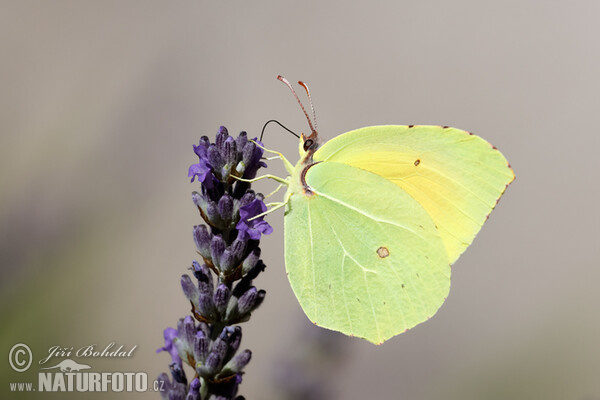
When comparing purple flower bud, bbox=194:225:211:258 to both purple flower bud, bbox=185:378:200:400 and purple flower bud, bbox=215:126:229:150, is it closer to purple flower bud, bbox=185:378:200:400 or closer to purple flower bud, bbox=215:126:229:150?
purple flower bud, bbox=215:126:229:150

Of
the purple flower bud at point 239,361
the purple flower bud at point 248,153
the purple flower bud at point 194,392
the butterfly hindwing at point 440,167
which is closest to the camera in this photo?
the purple flower bud at point 194,392

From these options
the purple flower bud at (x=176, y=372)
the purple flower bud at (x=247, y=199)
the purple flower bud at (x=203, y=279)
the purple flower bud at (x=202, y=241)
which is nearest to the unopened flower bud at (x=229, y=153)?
the purple flower bud at (x=247, y=199)

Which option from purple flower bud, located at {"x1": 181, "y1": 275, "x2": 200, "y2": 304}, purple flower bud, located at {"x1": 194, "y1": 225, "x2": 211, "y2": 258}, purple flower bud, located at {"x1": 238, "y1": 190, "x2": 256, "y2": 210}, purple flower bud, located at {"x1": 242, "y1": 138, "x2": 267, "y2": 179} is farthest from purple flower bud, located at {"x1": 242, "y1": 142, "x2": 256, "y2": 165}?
purple flower bud, located at {"x1": 181, "y1": 275, "x2": 200, "y2": 304}

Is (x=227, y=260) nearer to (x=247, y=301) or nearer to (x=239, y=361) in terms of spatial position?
(x=247, y=301)

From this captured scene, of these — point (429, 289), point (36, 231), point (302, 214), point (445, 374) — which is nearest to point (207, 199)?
point (302, 214)

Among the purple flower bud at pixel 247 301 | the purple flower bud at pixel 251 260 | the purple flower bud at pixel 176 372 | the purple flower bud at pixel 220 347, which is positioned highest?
the purple flower bud at pixel 251 260

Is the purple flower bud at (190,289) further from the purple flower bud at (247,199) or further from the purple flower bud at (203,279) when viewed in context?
the purple flower bud at (247,199)
